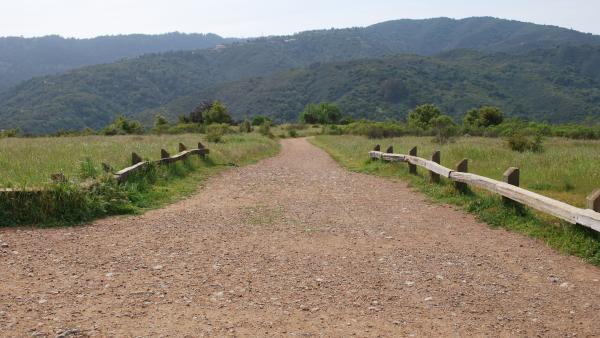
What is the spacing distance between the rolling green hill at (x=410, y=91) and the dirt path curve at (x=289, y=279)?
12462cm

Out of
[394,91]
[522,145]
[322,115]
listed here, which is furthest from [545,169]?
[394,91]

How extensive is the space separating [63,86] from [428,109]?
144318 mm

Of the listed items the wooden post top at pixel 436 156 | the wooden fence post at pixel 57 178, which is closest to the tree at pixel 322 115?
the wooden post top at pixel 436 156

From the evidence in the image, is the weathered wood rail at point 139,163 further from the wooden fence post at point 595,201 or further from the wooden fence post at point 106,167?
the wooden fence post at point 595,201

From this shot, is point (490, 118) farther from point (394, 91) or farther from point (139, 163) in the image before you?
point (394, 91)

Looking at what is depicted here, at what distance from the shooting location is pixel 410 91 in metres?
156

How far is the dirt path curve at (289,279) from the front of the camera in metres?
4.35

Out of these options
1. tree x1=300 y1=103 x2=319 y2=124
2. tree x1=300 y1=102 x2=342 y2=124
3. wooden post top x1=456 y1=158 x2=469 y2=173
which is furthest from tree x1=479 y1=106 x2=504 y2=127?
wooden post top x1=456 y1=158 x2=469 y2=173

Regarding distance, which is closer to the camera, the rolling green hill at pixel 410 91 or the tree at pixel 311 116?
the tree at pixel 311 116

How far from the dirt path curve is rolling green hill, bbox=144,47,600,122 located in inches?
4906

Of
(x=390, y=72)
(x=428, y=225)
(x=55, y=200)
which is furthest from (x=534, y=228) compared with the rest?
(x=390, y=72)

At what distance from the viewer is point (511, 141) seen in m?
23.6

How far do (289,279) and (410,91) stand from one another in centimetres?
15700

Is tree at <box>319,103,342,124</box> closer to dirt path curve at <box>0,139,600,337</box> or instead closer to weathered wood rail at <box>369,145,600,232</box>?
weathered wood rail at <box>369,145,600,232</box>
